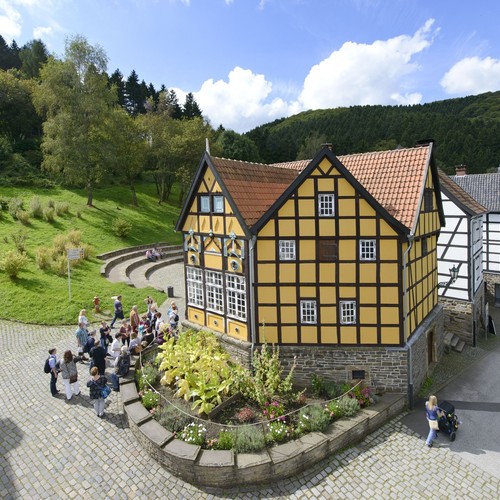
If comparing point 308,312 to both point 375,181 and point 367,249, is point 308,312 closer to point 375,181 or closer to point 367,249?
point 367,249

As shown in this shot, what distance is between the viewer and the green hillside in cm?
7300

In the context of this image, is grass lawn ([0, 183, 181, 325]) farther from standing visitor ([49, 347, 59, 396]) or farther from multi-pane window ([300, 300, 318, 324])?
multi-pane window ([300, 300, 318, 324])

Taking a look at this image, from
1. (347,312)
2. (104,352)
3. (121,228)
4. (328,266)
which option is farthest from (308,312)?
(121,228)

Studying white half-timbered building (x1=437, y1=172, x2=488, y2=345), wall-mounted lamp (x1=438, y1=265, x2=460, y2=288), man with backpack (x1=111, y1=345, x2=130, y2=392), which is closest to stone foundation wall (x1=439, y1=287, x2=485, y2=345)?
white half-timbered building (x1=437, y1=172, x2=488, y2=345)

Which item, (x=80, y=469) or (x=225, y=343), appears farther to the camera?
(x=225, y=343)

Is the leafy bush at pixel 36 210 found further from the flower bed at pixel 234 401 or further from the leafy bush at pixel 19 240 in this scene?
the flower bed at pixel 234 401

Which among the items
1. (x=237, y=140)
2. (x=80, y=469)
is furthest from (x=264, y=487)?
(x=237, y=140)

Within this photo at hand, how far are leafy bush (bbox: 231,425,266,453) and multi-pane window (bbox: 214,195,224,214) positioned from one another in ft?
24.6

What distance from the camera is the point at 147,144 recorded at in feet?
149

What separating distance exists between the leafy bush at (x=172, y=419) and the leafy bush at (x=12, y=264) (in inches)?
598

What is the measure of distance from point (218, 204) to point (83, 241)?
19.6m

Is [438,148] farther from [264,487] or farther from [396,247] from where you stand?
[264,487]

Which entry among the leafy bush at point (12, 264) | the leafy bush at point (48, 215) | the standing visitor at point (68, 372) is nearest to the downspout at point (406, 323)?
the standing visitor at point (68, 372)

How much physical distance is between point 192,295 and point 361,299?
6987 millimetres
